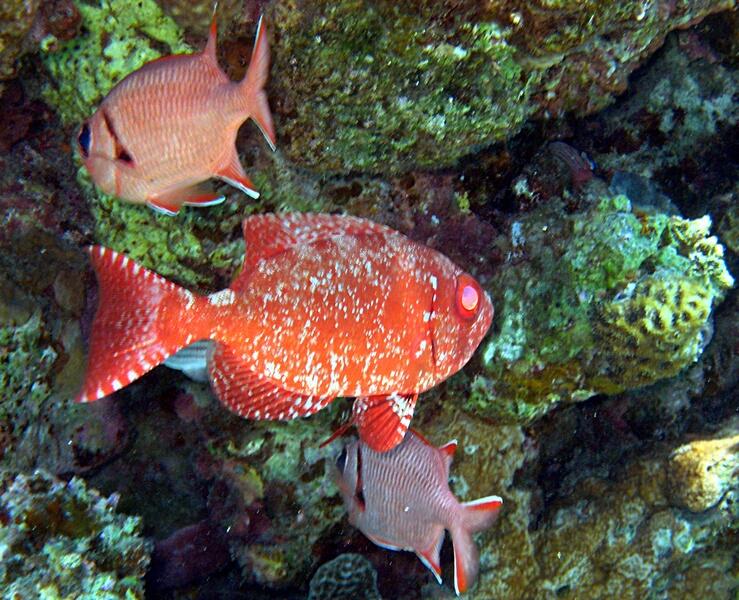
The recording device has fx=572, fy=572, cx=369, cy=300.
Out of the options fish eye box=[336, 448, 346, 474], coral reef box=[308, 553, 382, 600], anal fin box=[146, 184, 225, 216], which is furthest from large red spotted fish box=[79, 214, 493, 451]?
coral reef box=[308, 553, 382, 600]

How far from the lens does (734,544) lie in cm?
407

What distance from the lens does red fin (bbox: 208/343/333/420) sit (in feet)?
9.32

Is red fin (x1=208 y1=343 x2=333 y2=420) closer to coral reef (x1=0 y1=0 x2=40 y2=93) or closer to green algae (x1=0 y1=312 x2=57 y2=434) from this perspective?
green algae (x1=0 y1=312 x2=57 y2=434)

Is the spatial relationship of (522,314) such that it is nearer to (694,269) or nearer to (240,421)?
(694,269)

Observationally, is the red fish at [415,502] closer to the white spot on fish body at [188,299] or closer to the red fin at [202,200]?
the white spot on fish body at [188,299]

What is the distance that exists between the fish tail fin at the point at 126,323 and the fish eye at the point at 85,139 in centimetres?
67

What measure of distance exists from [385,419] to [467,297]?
774 millimetres

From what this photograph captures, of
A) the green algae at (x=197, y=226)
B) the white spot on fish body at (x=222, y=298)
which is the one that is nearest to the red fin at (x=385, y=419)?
the white spot on fish body at (x=222, y=298)

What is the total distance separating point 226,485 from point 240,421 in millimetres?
517

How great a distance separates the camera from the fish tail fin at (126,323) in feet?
8.20

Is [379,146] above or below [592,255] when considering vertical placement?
above

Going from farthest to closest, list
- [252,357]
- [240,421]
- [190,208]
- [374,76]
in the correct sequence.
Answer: [240,421] → [190,208] → [374,76] → [252,357]

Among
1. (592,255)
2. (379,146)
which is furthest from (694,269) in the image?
(379,146)

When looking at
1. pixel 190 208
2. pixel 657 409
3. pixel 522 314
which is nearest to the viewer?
pixel 190 208
